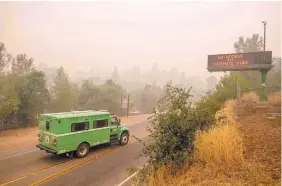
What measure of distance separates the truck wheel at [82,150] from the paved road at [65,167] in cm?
33

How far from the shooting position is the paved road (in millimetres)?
9562

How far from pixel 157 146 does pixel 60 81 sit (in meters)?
37.5

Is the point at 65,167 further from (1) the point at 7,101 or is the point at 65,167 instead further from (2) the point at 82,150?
(1) the point at 7,101

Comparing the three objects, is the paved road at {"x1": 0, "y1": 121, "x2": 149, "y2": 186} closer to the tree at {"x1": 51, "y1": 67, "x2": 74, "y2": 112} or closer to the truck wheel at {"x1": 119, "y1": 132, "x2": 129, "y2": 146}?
the truck wheel at {"x1": 119, "y1": 132, "x2": 129, "y2": 146}

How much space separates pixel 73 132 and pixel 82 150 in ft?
4.89

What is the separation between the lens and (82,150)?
13094 mm

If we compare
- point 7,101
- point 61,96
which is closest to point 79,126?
point 7,101

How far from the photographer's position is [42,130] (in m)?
12.9

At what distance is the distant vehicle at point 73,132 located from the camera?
39.0ft

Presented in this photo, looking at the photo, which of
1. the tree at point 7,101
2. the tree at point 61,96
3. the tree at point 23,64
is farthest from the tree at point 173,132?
the tree at point 23,64

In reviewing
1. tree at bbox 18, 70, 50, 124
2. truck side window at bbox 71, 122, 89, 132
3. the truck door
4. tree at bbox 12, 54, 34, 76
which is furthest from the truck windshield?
tree at bbox 12, 54, 34, 76

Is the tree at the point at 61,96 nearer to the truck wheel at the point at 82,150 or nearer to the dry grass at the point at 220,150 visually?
the truck wheel at the point at 82,150

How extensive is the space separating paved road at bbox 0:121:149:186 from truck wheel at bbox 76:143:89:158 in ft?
1.09

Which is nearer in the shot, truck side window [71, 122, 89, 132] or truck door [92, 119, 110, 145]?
truck side window [71, 122, 89, 132]
